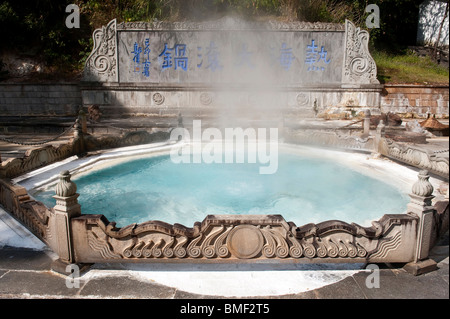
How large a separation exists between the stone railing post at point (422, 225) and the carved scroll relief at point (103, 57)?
1567 cm

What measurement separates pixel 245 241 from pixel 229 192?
3.92m

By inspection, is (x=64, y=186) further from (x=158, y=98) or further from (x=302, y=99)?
(x=302, y=99)

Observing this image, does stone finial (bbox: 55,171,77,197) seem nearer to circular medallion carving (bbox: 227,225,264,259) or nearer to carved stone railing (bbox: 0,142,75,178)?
circular medallion carving (bbox: 227,225,264,259)

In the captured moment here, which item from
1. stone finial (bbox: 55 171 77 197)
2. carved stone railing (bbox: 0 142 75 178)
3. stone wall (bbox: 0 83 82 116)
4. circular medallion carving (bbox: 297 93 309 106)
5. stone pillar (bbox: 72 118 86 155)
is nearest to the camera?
stone finial (bbox: 55 171 77 197)

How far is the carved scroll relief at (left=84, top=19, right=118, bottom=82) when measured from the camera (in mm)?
16375

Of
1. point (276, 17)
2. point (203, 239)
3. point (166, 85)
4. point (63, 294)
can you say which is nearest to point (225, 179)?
point (203, 239)

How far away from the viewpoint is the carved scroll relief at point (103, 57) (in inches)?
645

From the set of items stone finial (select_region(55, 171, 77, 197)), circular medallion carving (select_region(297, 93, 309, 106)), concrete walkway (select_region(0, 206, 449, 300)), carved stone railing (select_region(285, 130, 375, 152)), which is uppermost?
circular medallion carving (select_region(297, 93, 309, 106))

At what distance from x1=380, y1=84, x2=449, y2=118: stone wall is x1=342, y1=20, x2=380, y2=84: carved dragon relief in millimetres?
1353

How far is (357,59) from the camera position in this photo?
645 inches

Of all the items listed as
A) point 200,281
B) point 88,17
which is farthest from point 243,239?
point 88,17

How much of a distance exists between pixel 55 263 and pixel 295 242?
8.20 feet

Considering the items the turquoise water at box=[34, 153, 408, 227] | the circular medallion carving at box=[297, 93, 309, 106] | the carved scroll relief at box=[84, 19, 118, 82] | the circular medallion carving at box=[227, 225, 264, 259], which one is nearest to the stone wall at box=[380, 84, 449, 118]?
the circular medallion carving at box=[297, 93, 309, 106]
